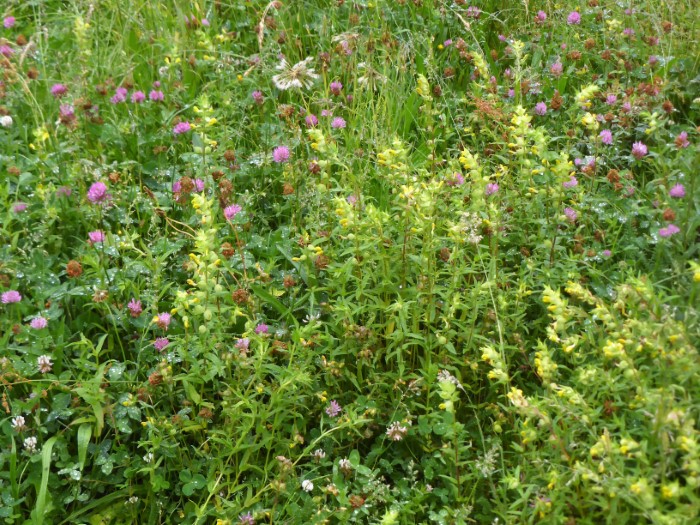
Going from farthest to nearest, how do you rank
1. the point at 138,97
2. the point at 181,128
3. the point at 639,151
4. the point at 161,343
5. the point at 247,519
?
the point at 138,97 < the point at 181,128 < the point at 639,151 < the point at 161,343 < the point at 247,519

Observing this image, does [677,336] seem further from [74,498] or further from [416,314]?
[74,498]

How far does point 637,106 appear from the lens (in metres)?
3.19

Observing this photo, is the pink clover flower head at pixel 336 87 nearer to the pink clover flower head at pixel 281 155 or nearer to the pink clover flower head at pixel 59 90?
the pink clover flower head at pixel 281 155

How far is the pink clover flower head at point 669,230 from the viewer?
96.0 inches

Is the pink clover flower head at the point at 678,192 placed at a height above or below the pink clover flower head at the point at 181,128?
above

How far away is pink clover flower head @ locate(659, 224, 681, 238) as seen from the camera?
2.44 m

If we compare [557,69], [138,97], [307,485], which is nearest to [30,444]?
[307,485]

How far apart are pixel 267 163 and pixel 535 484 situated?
1.73m

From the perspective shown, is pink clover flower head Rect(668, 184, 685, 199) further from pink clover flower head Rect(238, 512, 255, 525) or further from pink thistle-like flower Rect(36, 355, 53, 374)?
pink thistle-like flower Rect(36, 355, 53, 374)

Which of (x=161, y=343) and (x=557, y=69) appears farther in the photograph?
(x=557, y=69)

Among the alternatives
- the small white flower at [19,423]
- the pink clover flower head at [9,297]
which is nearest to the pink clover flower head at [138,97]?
the pink clover flower head at [9,297]

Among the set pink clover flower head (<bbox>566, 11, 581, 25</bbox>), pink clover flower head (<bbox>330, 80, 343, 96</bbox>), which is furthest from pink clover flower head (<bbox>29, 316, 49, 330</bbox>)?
pink clover flower head (<bbox>566, 11, 581, 25</bbox>)

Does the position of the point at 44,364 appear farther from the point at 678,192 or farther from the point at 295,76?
the point at 678,192

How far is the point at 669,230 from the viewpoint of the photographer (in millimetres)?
2465
